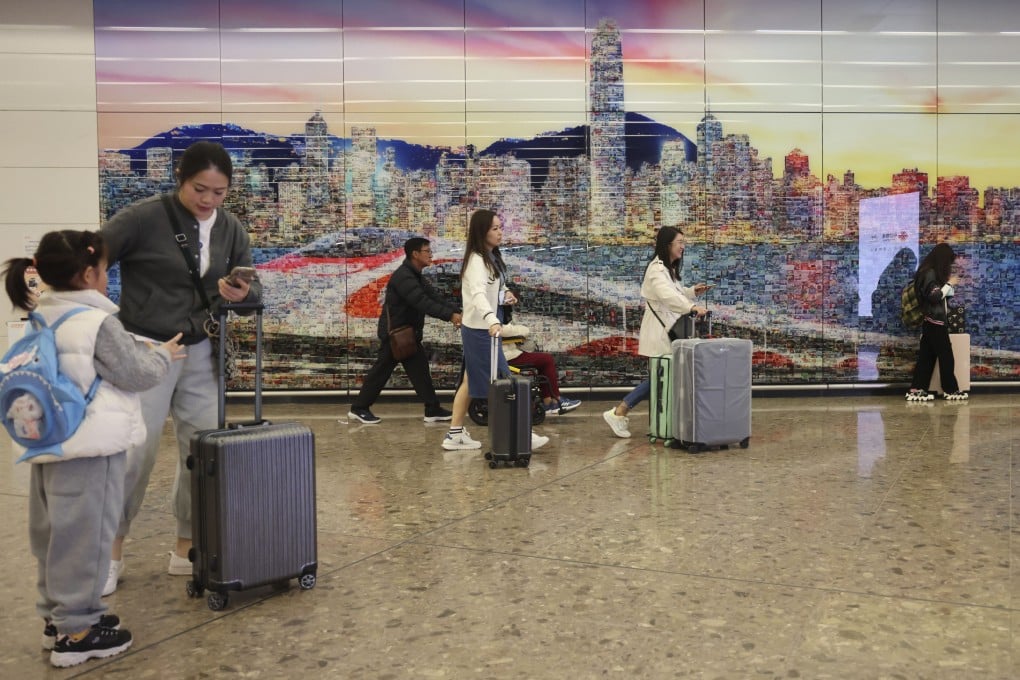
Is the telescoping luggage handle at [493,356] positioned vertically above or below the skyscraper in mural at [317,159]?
below

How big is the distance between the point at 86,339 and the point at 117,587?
1.24m

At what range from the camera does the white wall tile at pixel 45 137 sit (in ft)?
30.7

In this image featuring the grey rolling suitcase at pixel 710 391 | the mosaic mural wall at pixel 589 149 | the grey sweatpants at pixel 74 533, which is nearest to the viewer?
the grey sweatpants at pixel 74 533

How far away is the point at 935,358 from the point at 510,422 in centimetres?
580

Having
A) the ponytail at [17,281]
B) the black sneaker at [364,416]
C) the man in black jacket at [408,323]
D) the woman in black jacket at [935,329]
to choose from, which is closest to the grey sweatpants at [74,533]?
the ponytail at [17,281]

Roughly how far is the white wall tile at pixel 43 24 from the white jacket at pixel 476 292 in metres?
5.84

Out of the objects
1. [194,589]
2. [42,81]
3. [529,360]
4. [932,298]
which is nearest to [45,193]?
[42,81]

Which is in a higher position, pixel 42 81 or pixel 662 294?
pixel 42 81

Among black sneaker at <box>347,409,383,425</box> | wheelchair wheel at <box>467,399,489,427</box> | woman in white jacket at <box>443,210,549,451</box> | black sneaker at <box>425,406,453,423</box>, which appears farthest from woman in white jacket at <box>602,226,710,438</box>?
black sneaker at <box>347,409,383,425</box>

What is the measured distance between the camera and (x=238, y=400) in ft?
31.8

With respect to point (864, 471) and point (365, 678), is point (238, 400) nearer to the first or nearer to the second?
point (864, 471)

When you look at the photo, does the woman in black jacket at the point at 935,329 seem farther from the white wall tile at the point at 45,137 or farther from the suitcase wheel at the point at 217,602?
the white wall tile at the point at 45,137

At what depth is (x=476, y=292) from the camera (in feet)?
19.6

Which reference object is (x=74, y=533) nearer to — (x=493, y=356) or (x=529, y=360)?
(x=493, y=356)
